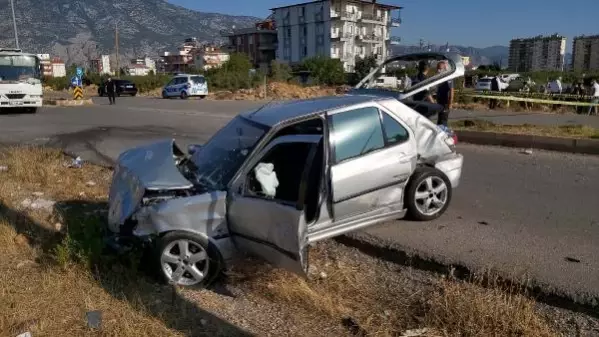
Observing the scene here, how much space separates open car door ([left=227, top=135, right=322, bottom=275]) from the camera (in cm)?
338

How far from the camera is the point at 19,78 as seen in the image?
20078 millimetres

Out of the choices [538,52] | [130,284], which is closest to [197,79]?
[130,284]

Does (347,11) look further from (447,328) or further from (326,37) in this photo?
(447,328)

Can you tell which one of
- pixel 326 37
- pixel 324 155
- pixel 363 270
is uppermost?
pixel 326 37

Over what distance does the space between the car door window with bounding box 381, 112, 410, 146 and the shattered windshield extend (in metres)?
19.1

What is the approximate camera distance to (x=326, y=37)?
90000 mm

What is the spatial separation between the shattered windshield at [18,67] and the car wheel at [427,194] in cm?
1927

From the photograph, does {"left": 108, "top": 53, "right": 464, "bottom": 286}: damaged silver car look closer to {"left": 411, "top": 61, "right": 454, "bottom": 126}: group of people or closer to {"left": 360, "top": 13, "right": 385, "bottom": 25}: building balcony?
{"left": 411, "top": 61, "right": 454, "bottom": 126}: group of people

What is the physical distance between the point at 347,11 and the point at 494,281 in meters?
91.2

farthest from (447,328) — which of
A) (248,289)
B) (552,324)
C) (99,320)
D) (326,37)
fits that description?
(326,37)

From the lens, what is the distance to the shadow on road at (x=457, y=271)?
3.57m

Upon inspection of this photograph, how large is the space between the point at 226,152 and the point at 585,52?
103812mm

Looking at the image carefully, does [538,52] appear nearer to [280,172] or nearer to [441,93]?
[441,93]

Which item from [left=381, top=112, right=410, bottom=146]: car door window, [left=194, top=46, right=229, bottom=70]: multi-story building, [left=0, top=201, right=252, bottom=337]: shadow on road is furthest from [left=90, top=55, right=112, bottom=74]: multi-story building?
[left=381, top=112, right=410, bottom=146]: car door window
